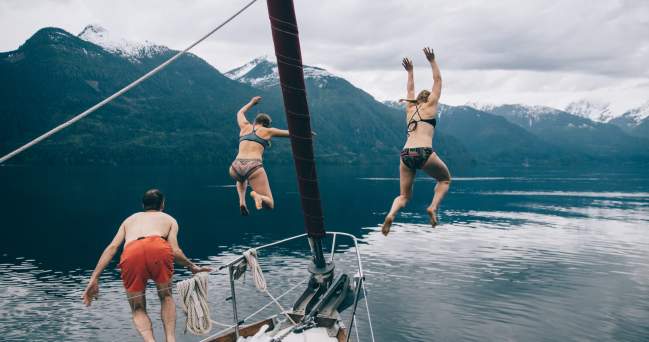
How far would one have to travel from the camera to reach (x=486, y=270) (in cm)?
5678

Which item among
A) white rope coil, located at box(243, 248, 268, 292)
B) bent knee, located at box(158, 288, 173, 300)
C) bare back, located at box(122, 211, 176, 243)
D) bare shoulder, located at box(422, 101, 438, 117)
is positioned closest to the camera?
bare back, located at box(122, 211, 176, 243)

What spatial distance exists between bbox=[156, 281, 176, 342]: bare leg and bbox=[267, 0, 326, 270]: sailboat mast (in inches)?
127

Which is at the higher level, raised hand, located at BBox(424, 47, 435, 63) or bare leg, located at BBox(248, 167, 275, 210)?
raised hand, located at BBox(424, 47, 435, 63)

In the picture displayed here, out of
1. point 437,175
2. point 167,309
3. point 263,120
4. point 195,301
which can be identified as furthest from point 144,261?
point 437,175

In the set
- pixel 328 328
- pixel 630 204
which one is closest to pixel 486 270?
pixel 328 328

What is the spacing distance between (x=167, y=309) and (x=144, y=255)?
1.49m

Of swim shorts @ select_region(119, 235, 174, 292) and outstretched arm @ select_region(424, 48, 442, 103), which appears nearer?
swim shorts @ select_region(119, 235, 174, 292)

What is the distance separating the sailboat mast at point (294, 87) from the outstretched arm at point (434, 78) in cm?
271

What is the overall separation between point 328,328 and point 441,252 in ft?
189

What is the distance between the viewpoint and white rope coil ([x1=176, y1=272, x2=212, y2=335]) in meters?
10.3

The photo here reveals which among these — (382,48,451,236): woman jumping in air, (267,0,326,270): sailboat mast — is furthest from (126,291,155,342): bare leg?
(382,48,451,236): woman jumping in air

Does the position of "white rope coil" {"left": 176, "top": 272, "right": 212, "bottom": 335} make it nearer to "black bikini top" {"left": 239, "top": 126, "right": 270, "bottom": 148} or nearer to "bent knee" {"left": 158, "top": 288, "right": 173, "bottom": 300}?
"bent knee" {"left": 158, "top": 288, "right": 173, "bottom": 300}

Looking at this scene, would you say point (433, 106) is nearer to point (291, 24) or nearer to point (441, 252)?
point (291, 24)

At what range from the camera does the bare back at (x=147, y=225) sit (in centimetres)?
891
